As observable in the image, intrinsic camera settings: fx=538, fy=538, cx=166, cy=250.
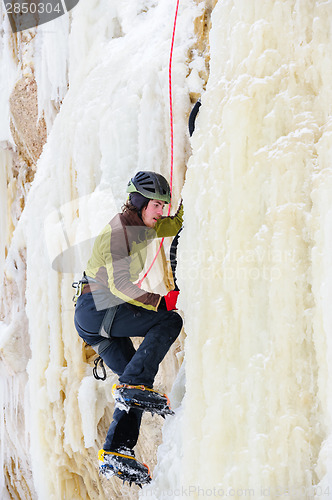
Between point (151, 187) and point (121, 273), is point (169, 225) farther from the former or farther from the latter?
point (121, 273)

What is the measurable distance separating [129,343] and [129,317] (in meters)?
0.24

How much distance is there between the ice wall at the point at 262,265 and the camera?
189 centimetres

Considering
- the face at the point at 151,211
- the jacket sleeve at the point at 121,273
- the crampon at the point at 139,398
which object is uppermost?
the face at the point at 151,211

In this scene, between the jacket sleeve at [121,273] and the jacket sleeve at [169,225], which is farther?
the jacket sleeve at [169,225]

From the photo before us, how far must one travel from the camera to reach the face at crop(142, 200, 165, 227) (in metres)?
2.70

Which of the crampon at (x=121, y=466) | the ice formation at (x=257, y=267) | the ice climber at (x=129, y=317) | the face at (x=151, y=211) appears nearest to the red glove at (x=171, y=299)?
the ice climber at (x=129, y=317)

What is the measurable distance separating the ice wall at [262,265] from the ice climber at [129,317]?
27 centimetres

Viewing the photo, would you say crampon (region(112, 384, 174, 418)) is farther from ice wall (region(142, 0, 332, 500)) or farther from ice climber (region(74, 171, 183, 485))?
ice wall (region(142, 0, 332, 500))

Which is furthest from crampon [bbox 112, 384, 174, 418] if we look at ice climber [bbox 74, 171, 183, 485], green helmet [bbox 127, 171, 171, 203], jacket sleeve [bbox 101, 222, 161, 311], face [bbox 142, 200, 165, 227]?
green helmet [bbox 127, 171, 171, 203]

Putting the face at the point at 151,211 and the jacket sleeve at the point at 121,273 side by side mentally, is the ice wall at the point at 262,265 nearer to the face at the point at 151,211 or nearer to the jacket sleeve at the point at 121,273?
the jacket sleeve at the point at 121,273

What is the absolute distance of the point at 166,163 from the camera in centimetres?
338

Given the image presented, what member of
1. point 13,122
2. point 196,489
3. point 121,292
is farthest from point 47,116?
point 196,489

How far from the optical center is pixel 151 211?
2705 mm

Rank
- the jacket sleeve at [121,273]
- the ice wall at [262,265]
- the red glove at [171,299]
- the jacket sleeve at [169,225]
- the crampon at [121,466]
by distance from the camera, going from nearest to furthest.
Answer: the ice wall at [262,265], the crampon at [121,466], the jacket sleeve at [121,273], the red glove at [171,299], the jacket sleeve at [169,225]
